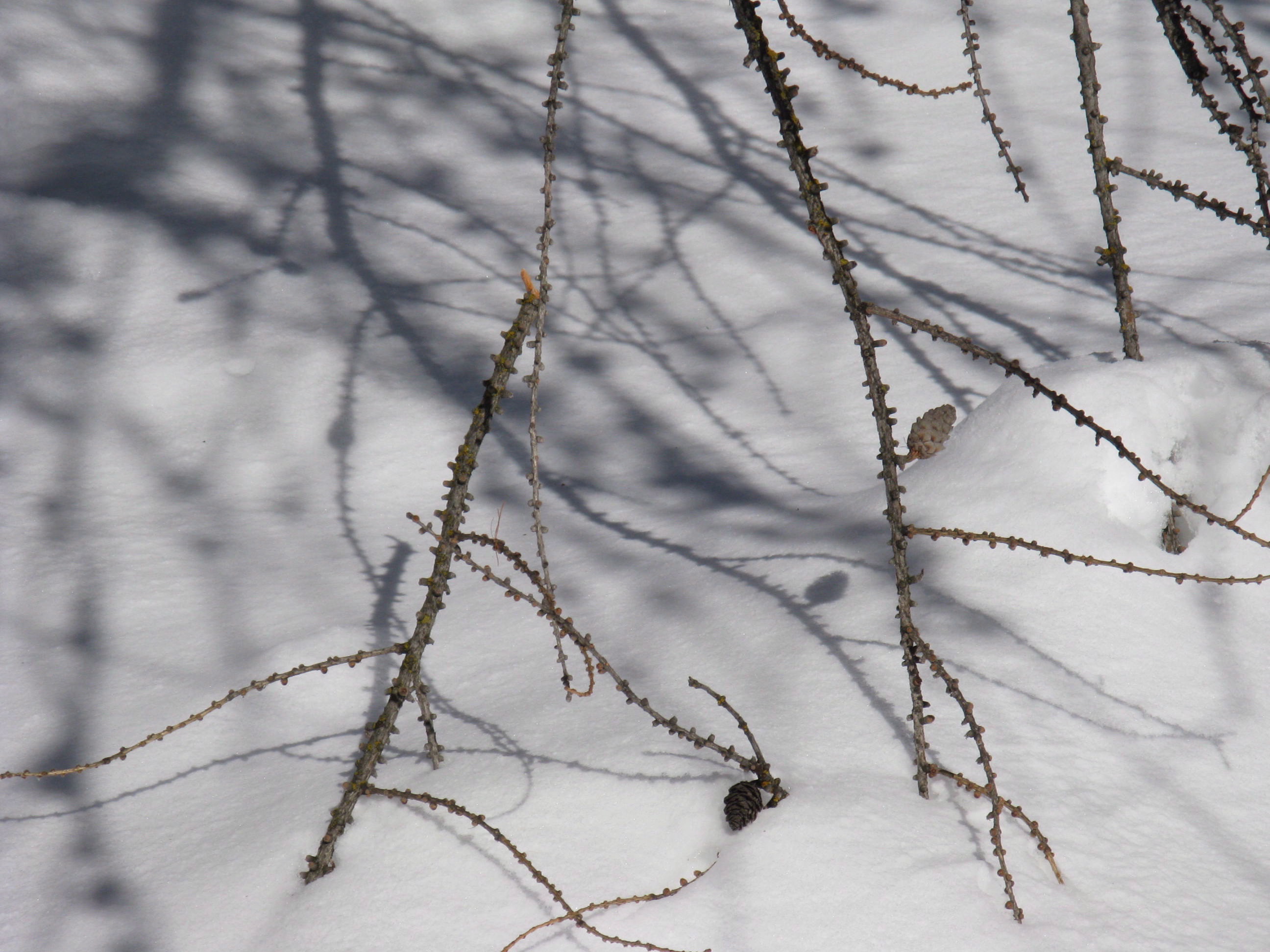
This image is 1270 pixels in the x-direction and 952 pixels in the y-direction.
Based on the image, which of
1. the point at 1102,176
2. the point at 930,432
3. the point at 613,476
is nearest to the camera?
the point at 1102,176

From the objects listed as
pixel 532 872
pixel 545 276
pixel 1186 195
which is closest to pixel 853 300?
pixel 545 276

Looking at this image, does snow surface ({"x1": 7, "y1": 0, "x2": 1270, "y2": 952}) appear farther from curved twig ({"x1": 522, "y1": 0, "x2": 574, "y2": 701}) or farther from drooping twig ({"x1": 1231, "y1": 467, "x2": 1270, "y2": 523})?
curved twig ({"x1": 522, "y1": 0, "x2": 574, "y2": 701})

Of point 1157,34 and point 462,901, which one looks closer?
point 462,901

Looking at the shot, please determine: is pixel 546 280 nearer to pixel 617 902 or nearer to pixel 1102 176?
pixel 617 902

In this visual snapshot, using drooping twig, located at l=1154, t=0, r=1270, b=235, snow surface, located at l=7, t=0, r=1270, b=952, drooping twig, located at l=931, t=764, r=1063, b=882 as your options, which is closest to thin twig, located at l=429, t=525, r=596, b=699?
snow surface, located at l=7, t=0, r=1270, b=952

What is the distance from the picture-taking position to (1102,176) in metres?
1.67

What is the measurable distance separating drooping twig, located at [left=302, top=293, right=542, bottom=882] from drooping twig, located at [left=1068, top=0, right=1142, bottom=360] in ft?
3.42

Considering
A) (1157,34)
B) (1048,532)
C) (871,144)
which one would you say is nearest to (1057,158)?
(871,144)

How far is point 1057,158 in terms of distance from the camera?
326cm

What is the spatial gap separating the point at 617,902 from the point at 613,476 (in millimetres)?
1365

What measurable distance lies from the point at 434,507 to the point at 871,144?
2121mm

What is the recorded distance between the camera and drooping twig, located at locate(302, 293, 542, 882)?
1.13m

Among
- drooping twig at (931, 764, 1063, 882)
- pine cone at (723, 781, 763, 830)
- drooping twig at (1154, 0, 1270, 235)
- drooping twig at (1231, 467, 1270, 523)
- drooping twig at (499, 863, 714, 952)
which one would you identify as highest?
drooping twig at (1154, 0, 1270, 235)

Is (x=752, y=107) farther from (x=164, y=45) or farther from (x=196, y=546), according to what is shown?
(x=196, y=546)
